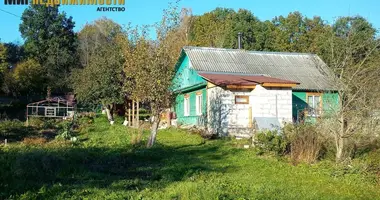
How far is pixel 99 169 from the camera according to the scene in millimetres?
10273

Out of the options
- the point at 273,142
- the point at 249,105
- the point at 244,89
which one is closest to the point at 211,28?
the point at 244,89

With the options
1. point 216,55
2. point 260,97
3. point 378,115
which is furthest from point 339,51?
point 216,55

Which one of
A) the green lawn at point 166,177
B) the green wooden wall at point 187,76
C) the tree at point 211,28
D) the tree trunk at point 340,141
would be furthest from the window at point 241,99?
the tree at point 211,28

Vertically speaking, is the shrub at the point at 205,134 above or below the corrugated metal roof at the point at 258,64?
below

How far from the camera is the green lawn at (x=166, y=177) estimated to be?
25.1 feet

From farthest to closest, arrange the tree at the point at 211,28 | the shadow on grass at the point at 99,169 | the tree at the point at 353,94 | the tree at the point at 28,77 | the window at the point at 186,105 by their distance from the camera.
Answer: the tree at the point at 211,28 < the tree at the point at 28,77 < the window at the point at 186,105 < the tree at the point at 353,94 < the shadow on grass at the point at 99,169

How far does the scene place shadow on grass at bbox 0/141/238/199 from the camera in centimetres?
816

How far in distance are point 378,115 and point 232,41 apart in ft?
124

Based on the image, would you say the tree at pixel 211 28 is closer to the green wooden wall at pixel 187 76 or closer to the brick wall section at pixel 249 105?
the green wooden wall at pixel 187 76

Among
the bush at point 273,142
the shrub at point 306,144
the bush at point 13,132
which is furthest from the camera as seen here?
the bush at point 13,132

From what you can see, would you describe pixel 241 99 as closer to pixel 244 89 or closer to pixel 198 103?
pixel 244 89

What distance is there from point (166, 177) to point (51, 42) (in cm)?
4415

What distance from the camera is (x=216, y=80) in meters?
20.8

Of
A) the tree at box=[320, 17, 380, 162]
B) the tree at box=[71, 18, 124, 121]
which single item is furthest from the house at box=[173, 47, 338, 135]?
the tree at box=[71, 18, 124, 121]
